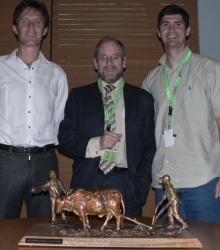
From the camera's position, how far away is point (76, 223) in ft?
6.92

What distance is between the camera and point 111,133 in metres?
2.62

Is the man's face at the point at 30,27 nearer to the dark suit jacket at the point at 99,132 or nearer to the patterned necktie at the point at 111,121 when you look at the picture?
the dark suit jacket at the point at 99,132

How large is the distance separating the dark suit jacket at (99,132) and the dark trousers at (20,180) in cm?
21

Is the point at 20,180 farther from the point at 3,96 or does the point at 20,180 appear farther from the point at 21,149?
the point at 3,96

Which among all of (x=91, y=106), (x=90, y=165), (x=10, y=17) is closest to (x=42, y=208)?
(x=90, y=165)

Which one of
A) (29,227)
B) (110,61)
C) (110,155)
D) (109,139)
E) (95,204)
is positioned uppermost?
(110,61)

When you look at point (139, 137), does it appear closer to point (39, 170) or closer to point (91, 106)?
point (91, 106)

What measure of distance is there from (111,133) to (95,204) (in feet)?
2.41

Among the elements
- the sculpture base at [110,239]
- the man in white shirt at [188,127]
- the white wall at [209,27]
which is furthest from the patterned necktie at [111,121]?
the white wall at [209,27]

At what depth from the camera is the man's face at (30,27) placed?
3.05 meters

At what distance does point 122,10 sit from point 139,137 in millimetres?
1498

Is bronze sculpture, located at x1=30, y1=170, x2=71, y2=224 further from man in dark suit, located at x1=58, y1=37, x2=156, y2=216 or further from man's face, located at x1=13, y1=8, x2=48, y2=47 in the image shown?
man's face, located at x1=13, y1=8, x2=48, y2=47

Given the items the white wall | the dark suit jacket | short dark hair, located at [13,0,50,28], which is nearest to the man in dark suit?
the dark suit jacket

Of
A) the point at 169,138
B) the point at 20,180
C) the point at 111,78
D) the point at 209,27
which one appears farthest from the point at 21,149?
the point at 209,27
